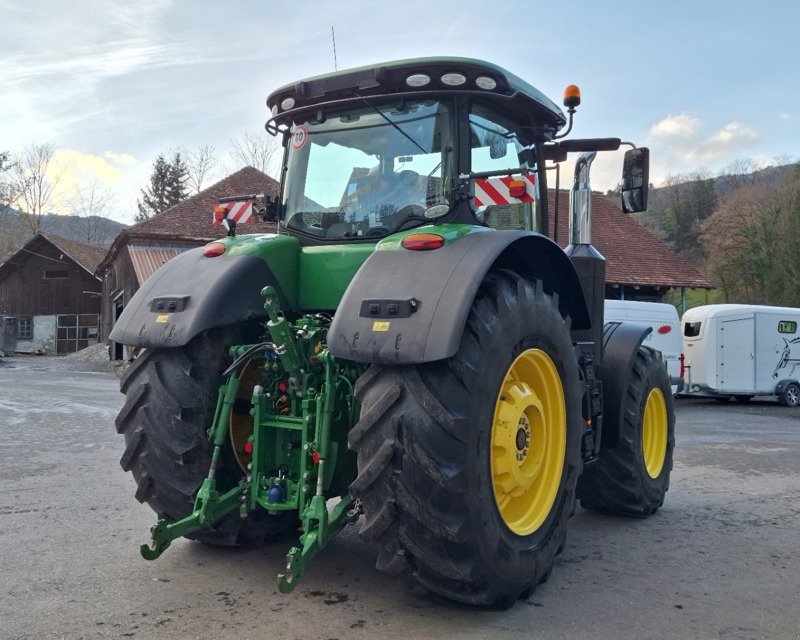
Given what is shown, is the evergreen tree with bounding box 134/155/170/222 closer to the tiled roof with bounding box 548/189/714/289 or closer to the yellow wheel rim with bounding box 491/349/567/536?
the tiled roof with bounding box 548/189/714/289

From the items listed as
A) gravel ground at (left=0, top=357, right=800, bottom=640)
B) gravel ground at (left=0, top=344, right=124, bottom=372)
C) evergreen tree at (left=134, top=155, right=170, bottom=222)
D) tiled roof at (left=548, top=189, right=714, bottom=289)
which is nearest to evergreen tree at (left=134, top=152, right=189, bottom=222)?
evergreen tree at (left=134, top=155, right=170, bottom=222)

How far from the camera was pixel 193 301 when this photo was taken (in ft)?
13.1

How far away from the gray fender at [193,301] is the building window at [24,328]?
47489 mm

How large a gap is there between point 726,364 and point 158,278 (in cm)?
1720

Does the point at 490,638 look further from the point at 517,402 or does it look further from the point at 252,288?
the point at 252,288

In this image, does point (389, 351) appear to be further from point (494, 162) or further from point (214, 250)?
point (494, 162)

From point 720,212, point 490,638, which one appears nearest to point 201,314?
point 490,638

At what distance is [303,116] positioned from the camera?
15.6ft

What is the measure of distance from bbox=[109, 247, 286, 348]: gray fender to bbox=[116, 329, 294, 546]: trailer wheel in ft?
0.52

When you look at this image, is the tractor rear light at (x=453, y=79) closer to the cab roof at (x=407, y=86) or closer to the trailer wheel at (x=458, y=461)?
the cab roof at (x=407, y=86)

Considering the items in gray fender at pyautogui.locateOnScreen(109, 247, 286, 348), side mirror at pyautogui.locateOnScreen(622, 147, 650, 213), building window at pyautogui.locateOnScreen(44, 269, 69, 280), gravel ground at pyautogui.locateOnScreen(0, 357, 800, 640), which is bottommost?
gravel ground at pyautogui.locateOnScreen(0, 357, 800, 640)

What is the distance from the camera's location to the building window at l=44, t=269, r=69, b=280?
154 ft

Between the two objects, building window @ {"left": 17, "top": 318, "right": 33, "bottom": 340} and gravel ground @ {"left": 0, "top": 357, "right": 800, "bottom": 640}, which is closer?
gravel ground @ {"left": 0, "top": 357, "right": 800, "bottom": 640}

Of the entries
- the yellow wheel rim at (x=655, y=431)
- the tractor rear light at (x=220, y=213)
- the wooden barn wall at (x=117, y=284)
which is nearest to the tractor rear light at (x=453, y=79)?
the tractor rear light at (x=220, y=213)
